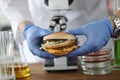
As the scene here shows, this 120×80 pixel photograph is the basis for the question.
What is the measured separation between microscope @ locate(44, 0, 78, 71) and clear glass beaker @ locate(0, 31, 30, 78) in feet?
0.32

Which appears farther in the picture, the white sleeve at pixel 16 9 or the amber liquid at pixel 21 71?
the white sleeve at pixel 16 9

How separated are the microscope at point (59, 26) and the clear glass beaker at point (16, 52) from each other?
99 mm

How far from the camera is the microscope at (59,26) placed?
101cm

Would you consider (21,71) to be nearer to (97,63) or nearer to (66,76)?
(66,76)

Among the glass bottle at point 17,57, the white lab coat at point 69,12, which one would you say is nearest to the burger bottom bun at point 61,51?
the glass bottle at point 17,57

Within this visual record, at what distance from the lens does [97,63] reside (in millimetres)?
1009

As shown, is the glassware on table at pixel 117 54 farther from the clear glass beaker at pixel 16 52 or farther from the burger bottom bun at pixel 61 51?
the clear glass beaker at pixel 16 52

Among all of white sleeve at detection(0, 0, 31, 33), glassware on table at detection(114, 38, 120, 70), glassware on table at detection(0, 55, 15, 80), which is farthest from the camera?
white sleeve at detection(0, 0, 31, 33)

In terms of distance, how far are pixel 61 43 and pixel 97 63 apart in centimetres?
14

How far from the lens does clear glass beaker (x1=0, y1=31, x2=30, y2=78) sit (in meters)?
0.96

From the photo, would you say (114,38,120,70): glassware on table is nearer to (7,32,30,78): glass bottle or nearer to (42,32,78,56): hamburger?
(42,32,78,56): hamburger

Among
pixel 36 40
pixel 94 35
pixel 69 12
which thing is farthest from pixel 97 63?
pixel 69 12

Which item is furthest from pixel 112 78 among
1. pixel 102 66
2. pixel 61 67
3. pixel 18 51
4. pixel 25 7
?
pixel 25 7

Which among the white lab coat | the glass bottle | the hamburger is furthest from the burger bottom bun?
the white lab coat
